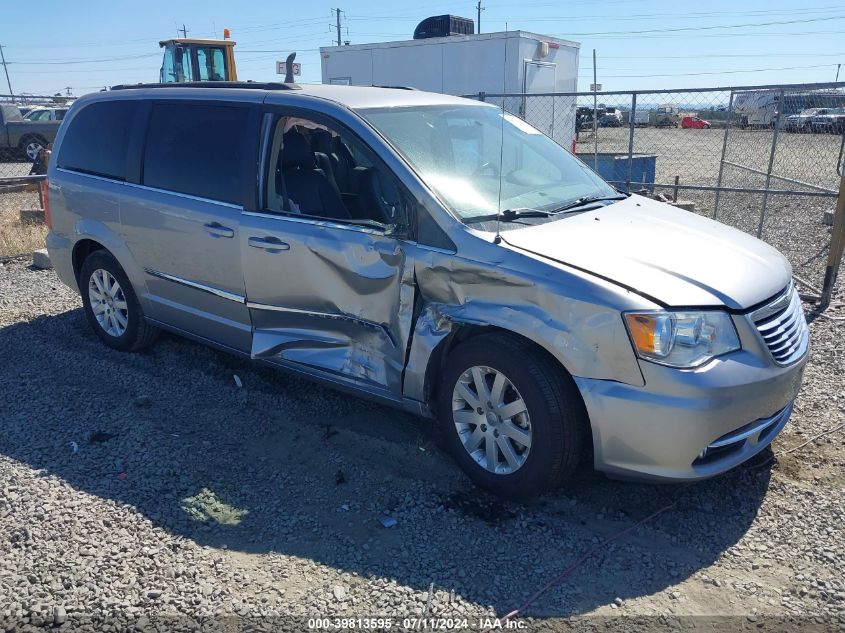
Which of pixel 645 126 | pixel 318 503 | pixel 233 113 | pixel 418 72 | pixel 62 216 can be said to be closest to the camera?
pixel 318 503

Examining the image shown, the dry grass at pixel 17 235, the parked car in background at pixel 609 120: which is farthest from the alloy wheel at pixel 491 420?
the parked car in background at pixel 609 120

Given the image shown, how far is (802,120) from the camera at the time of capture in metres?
9.12

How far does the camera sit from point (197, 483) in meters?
3.73

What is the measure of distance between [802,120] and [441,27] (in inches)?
372

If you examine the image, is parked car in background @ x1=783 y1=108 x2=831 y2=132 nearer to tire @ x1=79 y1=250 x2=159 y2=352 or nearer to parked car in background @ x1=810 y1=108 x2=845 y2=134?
parked car in background @ x1=810 y1=108 x2=845 y2=134

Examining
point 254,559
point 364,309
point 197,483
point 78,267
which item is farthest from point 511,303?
point 78,267

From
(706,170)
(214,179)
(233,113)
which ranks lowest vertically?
(706,170)

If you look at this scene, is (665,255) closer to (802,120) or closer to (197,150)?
(197,150)

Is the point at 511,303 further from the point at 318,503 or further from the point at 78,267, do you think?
the point at 78,267

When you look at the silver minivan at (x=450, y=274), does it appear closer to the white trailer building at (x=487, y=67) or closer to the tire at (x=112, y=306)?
the tire at (x=112, y=306)

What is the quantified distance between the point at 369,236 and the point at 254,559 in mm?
1702

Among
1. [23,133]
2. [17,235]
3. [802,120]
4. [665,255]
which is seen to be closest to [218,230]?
[665,255]

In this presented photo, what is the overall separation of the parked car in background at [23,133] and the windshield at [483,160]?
20793mm

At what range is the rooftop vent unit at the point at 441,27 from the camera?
16297 mm
